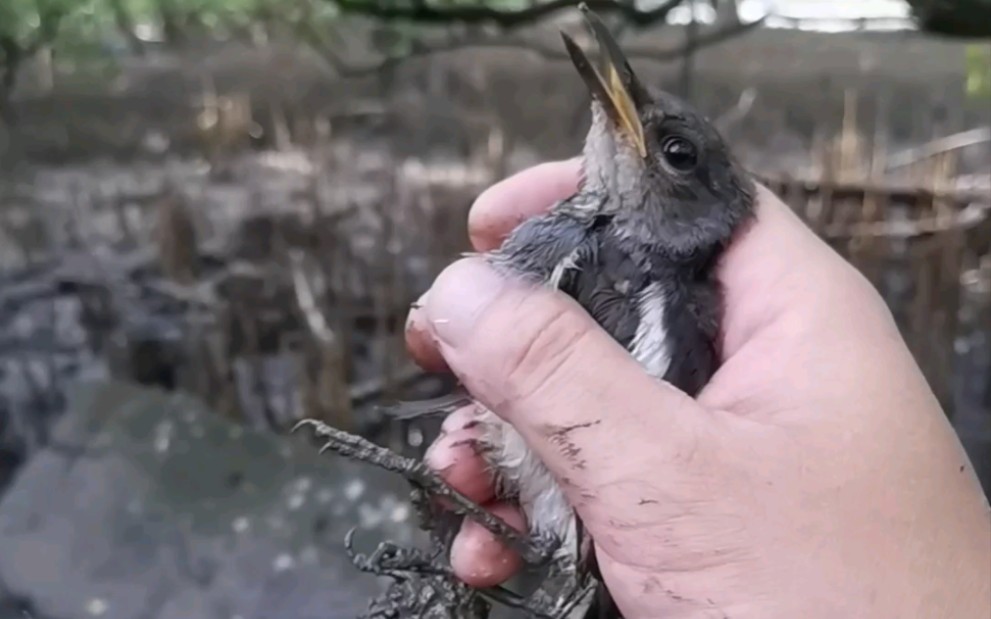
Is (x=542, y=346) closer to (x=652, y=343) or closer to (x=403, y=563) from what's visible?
(x=652, y=343)

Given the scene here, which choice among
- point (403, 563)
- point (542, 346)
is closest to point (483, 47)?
point (403, 563)

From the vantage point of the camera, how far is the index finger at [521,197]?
4.45 ft

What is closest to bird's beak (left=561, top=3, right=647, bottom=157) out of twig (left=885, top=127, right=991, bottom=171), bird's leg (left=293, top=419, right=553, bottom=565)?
bird's leg (left=293, top=419, right=553, bottom=565)

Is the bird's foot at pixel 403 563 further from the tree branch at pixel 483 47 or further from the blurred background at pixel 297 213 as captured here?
the tree branch at pixel 483 47

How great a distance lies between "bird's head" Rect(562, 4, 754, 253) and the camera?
112 cm

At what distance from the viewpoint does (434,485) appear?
120 centimetres

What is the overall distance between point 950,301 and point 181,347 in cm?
192

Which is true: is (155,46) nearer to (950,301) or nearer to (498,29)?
(498,29)

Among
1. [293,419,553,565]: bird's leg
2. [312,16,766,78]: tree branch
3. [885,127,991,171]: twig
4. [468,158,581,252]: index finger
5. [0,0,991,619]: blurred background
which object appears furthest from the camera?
[885,127,991,171]: twig

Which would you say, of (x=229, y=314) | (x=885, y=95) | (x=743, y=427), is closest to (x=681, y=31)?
(x=885, y=95)

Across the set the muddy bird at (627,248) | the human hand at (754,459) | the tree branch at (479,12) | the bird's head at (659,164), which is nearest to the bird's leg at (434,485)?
the muddy bird at (627,248)

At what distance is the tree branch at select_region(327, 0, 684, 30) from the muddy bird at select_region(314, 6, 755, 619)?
4.13ft

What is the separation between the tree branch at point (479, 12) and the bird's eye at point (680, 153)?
1.29m

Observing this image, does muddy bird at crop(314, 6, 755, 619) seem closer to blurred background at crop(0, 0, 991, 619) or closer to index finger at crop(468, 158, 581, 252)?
index finger at crop(468, 158, 581, 252)
